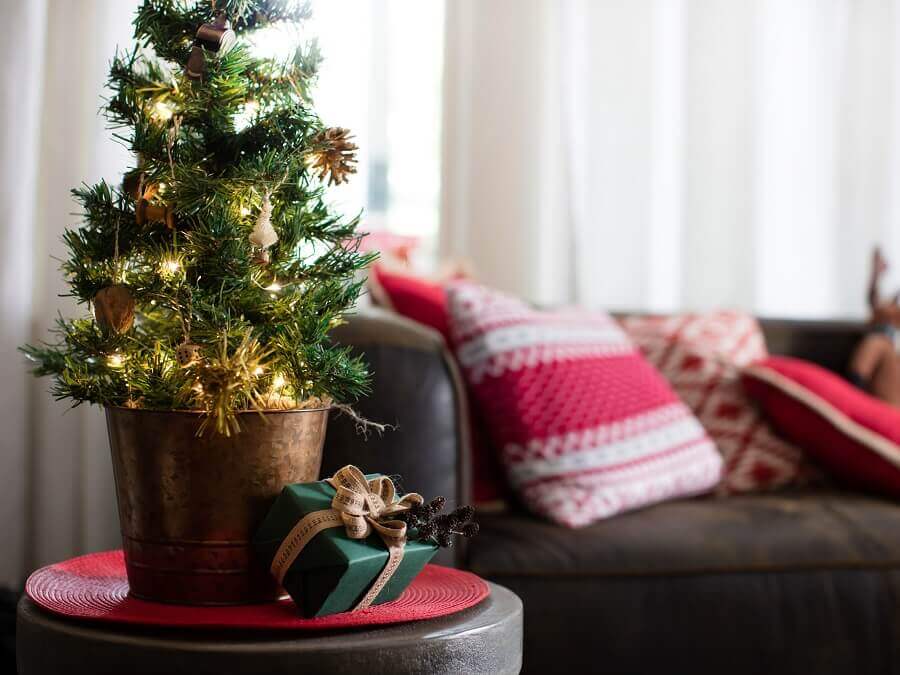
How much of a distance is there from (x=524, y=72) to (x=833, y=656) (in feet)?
5.27

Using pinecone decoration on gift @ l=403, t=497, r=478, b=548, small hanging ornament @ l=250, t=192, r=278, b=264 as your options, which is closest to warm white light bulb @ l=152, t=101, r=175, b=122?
small hanging ornament @ l=250, t=192, r=278, b=264

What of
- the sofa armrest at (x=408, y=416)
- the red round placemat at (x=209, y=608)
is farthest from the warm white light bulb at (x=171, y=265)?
the sofa armrest at (x=408, y=416)

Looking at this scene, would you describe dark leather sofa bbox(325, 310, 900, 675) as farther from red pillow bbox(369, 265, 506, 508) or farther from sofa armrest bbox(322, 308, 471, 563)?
red pillow bbox(369, 265, 506, 508)

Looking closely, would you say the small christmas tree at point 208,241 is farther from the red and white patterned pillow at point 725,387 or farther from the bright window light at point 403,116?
the bright window light at point 403,116

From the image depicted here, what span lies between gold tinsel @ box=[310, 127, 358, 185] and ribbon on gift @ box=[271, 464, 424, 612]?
25cm

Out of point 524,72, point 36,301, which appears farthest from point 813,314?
point 36,301

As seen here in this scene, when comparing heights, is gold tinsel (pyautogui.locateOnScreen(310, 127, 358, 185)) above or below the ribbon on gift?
above

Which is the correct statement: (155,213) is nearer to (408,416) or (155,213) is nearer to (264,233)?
(264,233)

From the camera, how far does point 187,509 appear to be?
703 millimetres

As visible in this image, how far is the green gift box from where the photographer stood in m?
0.67

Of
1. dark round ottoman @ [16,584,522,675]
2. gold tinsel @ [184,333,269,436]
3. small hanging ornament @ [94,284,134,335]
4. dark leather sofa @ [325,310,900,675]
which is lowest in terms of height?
dark leather sofa @ [325,310,900,675]

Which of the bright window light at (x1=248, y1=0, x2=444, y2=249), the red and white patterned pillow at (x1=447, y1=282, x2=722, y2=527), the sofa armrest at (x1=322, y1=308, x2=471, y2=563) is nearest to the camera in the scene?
the sofa armrest at (x1=322, y1=308, x2=471, y2=563)

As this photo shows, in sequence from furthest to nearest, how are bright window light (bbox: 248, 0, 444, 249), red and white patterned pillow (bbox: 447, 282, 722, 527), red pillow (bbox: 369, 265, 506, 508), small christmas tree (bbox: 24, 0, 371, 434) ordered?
bright window light (bbox: 248, 0, 444, 249) < red pillow (bbox: 369, 265, 506, 508) < red and white patterned pillow (bbox: 447, 282, 722, 527) < small christmas tree (bbox: 24, 0, 371, 434)

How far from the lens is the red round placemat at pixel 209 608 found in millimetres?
662
